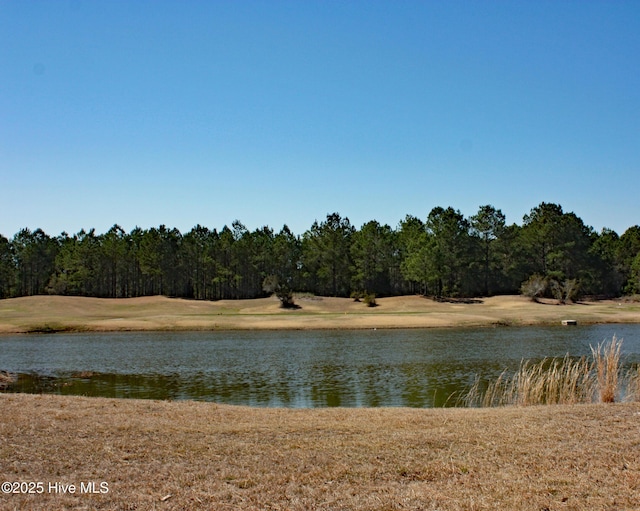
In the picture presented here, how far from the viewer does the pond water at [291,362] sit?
77.5 ft

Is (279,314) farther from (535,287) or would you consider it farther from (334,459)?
(334,459)

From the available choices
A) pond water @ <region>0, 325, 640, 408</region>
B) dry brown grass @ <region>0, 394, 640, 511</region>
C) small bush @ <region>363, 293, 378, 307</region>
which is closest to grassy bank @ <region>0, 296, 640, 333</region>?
small bush @ <region>363, 293, 378, 307</region>

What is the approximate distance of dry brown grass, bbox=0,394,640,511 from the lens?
7930mm

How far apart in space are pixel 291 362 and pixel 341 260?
7091cm

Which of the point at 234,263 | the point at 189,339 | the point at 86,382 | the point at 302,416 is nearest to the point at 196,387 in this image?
the point at 86,382

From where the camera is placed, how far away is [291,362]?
110 ft

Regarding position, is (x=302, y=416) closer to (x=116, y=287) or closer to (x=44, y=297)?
(x=44, y=297)

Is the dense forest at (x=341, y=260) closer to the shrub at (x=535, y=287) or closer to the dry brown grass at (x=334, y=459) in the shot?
the shrub at (x=535, y=287)

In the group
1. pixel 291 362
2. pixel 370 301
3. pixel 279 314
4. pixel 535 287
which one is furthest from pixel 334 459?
pixel 535 287

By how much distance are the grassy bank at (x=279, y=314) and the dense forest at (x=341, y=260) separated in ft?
30.6

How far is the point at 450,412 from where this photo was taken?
14750 millimetres

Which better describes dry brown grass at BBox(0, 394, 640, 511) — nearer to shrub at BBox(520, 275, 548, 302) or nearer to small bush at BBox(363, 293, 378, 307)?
small bush at BBox(363, 293, 378, 307)

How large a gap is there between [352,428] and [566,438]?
409cm

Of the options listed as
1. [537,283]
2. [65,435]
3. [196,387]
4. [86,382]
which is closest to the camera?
[65,435]
